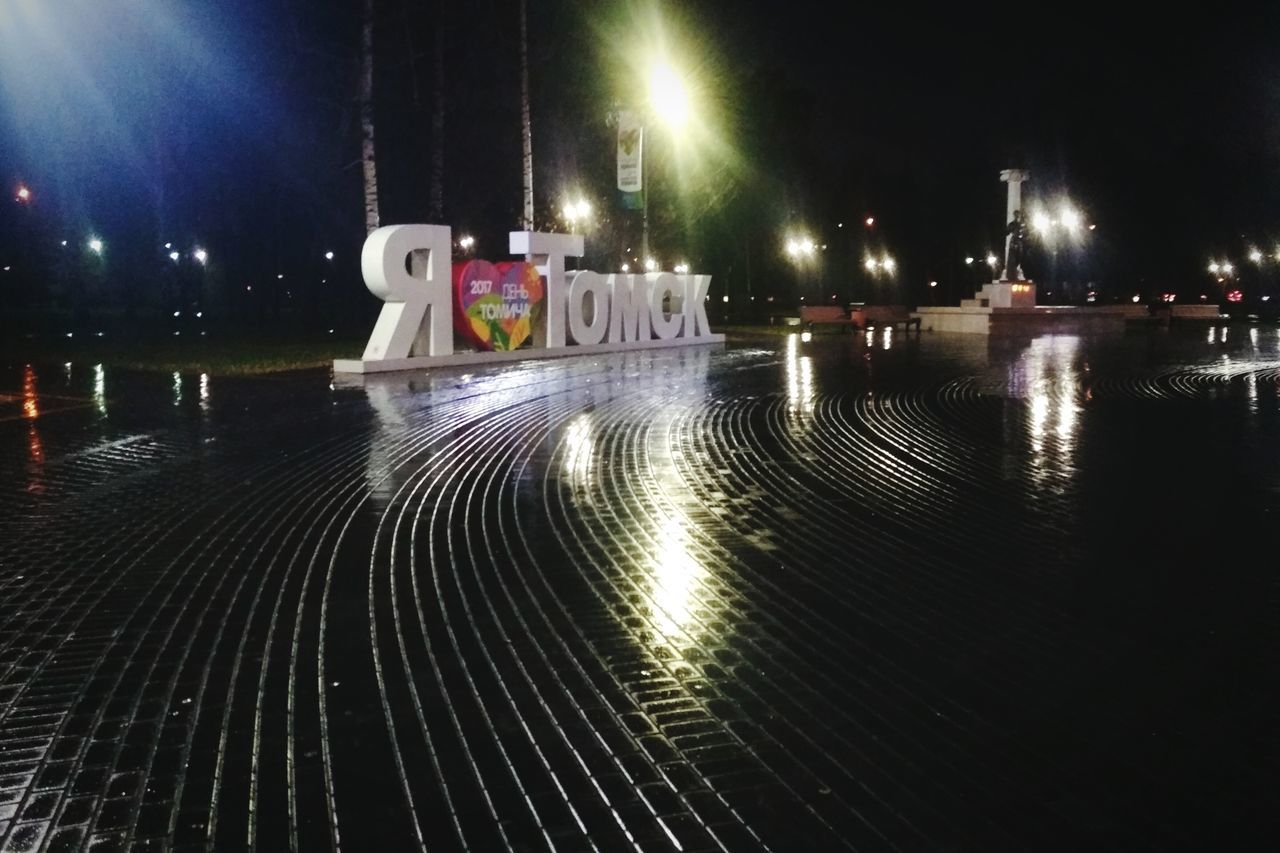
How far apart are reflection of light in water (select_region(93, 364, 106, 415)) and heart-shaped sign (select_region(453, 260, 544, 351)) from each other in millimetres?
6938

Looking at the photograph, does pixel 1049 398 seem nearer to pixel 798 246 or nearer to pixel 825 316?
pixel 825 316

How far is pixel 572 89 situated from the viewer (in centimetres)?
4034

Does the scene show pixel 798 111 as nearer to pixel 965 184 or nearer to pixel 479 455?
pixel 965 184

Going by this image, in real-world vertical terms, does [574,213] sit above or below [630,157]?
below

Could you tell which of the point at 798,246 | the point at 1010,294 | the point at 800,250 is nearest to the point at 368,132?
the point at 1010,294

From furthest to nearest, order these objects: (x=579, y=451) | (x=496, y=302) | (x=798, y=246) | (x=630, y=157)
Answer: (x=798, y=246), (x=630, y=157), (x=496, y=302), (x=579, y=451)

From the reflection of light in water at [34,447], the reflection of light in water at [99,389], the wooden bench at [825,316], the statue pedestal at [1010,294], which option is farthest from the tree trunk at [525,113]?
the statue pedestal at [1010,294]

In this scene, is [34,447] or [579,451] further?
[34,447]

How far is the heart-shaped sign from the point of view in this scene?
2400 cm

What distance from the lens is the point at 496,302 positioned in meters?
25.0

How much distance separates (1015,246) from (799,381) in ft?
86.4

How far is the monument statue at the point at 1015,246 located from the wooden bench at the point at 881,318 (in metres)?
6.57

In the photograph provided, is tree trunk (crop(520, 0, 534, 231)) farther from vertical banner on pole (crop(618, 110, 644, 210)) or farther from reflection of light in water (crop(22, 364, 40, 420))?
reflection of light in water (crop(22, 364, 40, 420))

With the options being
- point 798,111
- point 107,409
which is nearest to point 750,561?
point 107,409
